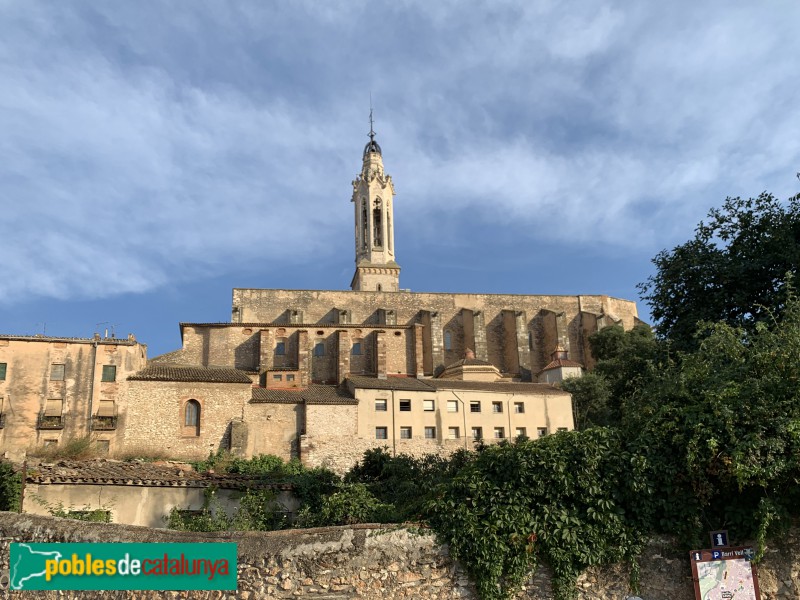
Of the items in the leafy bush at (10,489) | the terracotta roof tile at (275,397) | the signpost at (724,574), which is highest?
the terracotta roof tile at (275,397)

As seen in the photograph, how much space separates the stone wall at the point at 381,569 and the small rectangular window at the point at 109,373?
2852cm

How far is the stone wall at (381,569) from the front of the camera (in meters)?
10.5

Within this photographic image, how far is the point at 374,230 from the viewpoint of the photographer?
73.9 meters

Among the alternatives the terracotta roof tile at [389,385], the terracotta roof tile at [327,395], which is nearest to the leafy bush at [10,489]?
the terracotta roof tile at [327,395]

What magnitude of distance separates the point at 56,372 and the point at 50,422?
101 inches

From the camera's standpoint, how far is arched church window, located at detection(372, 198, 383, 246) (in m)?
73.3

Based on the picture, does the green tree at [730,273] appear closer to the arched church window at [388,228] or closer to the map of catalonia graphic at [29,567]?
the map of catalonia graphic at [29,567]

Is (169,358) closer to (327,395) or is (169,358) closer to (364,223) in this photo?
(327,395)

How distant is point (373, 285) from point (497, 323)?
1341cm

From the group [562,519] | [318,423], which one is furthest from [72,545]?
[318,423]

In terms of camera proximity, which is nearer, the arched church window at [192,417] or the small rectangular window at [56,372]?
the small rectangular window at [56,372]

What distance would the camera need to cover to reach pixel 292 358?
5197cm

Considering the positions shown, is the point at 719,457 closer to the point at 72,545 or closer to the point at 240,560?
the point at 240,560

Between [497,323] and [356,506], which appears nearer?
[356,506]
